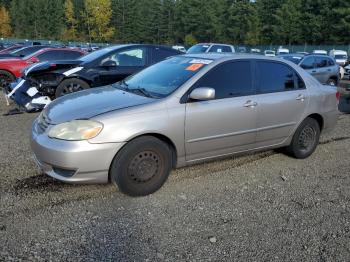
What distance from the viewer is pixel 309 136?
19.7 feet

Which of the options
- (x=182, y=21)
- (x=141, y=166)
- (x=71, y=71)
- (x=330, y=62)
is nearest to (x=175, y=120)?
(x=141, y=166)

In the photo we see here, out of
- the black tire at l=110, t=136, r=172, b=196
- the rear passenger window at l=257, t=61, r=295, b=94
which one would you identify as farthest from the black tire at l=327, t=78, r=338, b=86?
the black tire at l=110, t=136, r=172, b=196

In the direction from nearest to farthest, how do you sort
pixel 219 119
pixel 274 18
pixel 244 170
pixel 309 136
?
pixel 219 119 → pixel 244 170 → pixel 309 136 → pixel 274 18

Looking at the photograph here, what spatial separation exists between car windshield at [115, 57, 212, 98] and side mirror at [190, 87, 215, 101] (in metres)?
0.24

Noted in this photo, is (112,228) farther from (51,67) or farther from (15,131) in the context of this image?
(51,67)

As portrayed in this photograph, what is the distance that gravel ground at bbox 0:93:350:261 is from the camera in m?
3.36

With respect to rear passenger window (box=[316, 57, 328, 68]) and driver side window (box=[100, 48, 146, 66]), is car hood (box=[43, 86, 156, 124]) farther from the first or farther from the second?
rear passenger window (box=[316, 57, 328, 68])

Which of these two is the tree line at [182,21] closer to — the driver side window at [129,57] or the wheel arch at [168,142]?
the driver side window at [129,57]

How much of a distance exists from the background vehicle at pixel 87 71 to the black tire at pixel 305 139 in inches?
151

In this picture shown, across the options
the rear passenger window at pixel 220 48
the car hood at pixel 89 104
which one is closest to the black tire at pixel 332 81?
the rear passenger window at pixel 220 48

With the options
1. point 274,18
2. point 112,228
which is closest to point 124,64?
point 112,228

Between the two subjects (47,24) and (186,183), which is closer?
(186,183)

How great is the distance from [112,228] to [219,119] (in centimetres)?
190

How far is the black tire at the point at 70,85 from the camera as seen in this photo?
333 inches
